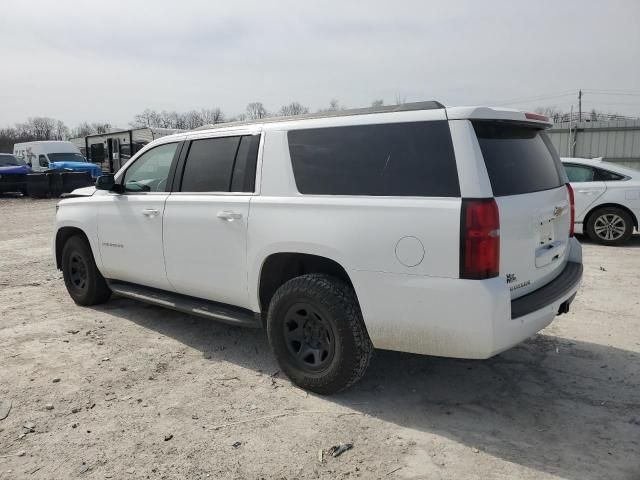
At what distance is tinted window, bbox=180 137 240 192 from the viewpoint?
13.6 feet

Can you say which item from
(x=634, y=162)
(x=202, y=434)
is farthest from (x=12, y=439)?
Answer: (x=634, y=162)

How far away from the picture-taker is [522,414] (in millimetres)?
3334

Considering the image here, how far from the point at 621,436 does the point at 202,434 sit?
8.20 feet

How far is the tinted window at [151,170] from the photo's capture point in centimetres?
473

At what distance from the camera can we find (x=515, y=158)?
3.28 m

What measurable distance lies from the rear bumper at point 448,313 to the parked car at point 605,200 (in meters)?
6.32

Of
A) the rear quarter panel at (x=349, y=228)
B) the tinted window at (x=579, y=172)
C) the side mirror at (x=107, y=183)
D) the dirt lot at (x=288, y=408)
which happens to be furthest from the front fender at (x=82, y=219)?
the tinted window at (x=579, y=172)

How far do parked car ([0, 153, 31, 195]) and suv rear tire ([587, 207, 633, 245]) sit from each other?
2125 cm

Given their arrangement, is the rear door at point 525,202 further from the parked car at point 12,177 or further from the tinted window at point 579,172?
the parked car at point 12,177

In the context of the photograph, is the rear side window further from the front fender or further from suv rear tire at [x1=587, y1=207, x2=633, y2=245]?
suv rear tire at [x1=587, y1=207, x2=633, y2=245]

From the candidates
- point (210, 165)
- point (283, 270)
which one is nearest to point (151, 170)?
point (210, 165)

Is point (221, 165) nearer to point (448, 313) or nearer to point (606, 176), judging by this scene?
point (448, 313)

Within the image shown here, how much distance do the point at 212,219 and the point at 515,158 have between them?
2271mm

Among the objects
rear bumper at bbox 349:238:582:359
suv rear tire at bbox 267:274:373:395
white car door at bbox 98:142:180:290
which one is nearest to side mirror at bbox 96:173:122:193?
white car door at bbox 98:142:180:290
